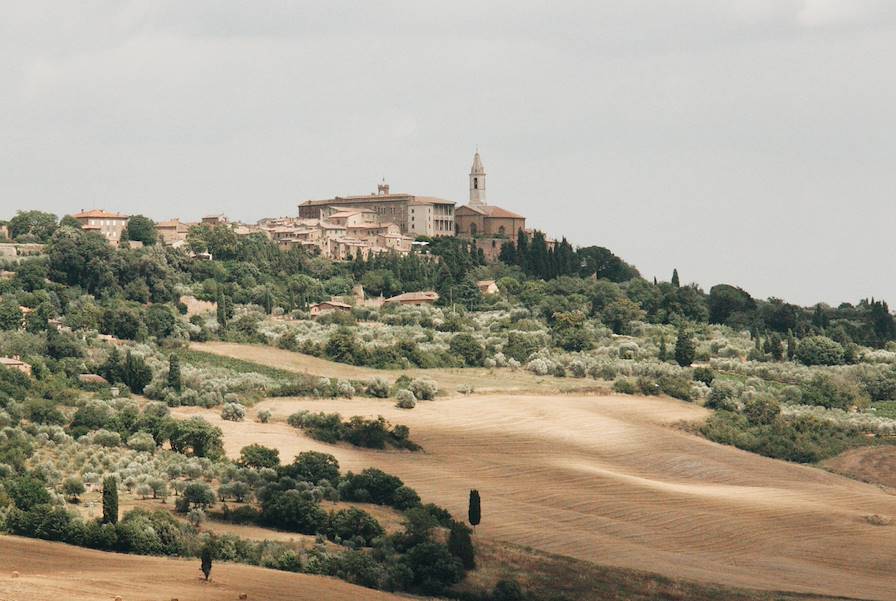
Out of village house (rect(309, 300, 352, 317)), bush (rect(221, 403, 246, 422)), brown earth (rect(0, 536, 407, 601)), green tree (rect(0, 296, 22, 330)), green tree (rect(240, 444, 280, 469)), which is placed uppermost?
village house (rect(309, 300, 352, 317))

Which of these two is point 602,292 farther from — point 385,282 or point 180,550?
point 180,550

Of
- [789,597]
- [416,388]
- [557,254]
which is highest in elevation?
[557,254]

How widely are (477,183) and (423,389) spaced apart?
82460mm

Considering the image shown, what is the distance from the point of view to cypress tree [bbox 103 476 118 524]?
190ft

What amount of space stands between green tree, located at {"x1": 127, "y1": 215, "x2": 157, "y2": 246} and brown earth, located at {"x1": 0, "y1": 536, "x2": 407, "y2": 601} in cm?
7640

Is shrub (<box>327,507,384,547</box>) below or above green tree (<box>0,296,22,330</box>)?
below

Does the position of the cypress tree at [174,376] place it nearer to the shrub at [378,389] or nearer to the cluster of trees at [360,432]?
the shrub at [378,389]

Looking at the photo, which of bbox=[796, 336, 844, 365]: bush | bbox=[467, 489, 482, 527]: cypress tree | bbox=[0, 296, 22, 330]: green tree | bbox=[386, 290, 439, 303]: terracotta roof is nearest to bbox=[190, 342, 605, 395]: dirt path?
bbox=[0, 296, 22, 330]: green tree

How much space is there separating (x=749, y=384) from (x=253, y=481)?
45104 millimetres

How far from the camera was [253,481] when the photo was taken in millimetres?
65938

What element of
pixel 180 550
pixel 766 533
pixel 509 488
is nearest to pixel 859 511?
pixel 766 533

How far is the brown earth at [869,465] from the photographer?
8100 cm

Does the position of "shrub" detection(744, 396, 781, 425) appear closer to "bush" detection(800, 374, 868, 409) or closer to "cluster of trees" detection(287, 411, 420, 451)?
"bush" detection(800, 374, 868, 409)

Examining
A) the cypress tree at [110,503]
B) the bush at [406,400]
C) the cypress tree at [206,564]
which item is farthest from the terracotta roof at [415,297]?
the cypress tree at [206,564]
